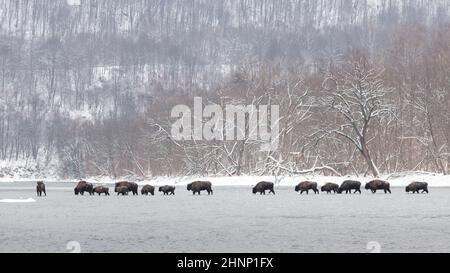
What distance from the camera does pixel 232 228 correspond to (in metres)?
23.7

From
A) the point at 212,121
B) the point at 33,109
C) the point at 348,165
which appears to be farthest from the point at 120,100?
the point at 348,165

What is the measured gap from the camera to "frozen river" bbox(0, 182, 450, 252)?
60.8ft

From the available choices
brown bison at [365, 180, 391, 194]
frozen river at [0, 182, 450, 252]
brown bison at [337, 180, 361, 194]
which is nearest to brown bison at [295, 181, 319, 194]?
brown bison at [337, 180, 361, 194]

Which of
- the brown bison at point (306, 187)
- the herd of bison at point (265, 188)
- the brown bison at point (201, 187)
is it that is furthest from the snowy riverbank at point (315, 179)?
the brown bison at point (201, 187)

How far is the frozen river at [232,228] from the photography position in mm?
18547

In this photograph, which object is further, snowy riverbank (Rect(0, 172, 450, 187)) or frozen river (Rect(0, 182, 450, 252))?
snowy riverbank (Rect(0, 172, 450, 187))

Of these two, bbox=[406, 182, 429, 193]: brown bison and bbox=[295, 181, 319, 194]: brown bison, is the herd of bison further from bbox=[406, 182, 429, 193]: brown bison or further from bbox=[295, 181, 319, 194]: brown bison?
bbox=[406, 182, 429, 193]: brown bison

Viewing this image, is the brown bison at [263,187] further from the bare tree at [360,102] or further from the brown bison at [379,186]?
the bare tree at [360,102]

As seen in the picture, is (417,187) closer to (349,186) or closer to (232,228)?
(349,186)

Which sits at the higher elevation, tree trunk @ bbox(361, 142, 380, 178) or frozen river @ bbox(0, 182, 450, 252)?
frozen river @ bbox(0, 182, 450, 252)

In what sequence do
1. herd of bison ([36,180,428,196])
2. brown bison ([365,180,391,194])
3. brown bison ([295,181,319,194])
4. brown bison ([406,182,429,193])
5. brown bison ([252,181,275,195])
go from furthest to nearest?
brown bison ([295,181,319,194]) → brown bison ([252,181,275,195]) → herd of bison ([36,180,428,196]) → brown bison ([365,180,391,194]) → brown bison ([406,182,429,193])

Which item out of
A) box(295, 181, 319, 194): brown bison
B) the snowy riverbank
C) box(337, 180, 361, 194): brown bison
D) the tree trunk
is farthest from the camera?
the tree trunk

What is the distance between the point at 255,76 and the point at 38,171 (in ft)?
245

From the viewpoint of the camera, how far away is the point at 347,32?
654 ft
